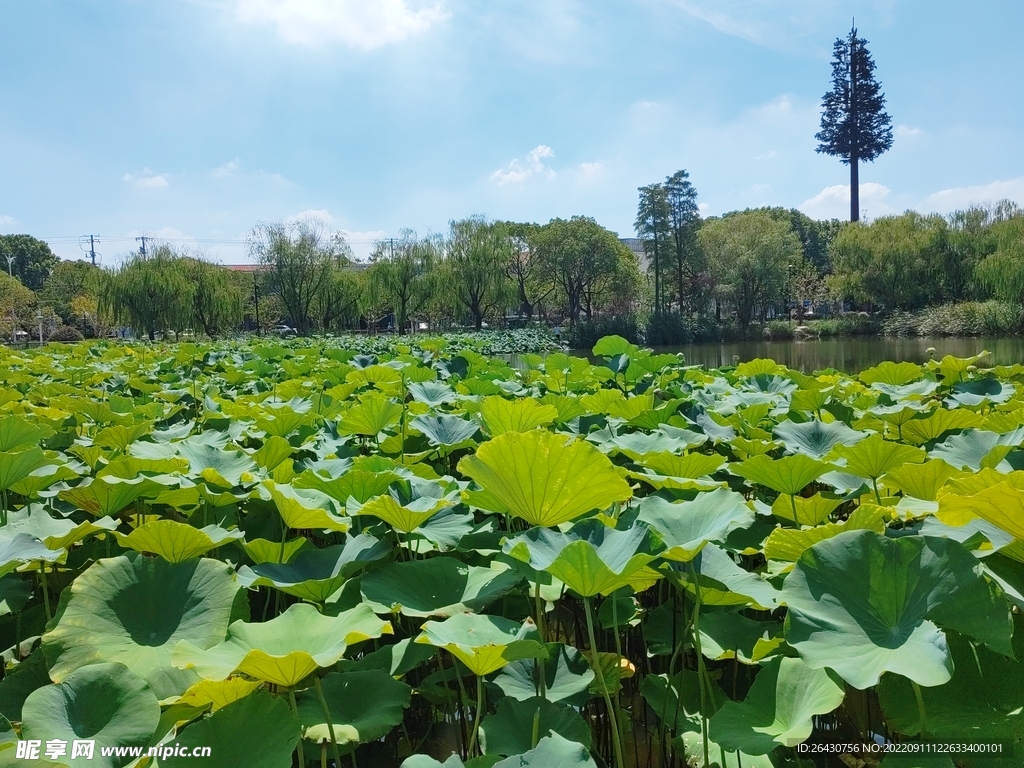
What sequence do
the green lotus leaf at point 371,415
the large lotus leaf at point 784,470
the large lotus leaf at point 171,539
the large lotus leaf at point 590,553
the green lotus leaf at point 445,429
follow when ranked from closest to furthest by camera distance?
the large lotus leaf at point 590,553
the large lotus leaf at point 171,539
the large lotus leaf at point 784,470
the green lotus leaf at point 445,429
the green lotus leaf at point 371,415

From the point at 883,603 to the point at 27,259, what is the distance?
68.1 metres

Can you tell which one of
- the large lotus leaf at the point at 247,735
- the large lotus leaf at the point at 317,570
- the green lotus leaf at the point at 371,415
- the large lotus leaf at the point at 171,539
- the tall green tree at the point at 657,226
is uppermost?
the tall green tree at the point at 657,226

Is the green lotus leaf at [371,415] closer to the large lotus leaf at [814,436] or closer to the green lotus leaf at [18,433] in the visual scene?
the green lotus leaf at [18,433]

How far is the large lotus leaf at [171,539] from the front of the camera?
1038 millimetres

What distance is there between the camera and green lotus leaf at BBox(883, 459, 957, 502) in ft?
3.70

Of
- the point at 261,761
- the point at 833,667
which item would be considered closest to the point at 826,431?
the point at 833,667

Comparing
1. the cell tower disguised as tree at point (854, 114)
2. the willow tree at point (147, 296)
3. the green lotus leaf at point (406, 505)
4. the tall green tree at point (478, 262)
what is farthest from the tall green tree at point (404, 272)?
the green lotus leaf at point (406, 505)

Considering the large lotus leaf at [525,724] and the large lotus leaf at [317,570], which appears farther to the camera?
the large lotus leaf at [317,570]

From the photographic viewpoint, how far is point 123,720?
0.74 metres

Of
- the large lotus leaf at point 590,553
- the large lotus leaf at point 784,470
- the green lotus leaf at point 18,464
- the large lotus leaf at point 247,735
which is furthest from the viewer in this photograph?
the green lotus leaf at point 18,464

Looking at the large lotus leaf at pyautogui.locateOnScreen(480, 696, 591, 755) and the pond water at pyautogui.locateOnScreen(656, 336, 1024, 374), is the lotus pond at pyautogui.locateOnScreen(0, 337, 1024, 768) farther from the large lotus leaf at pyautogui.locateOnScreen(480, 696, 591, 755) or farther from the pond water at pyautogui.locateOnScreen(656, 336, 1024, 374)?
the pond water at pyautogui.locateOnScreen(656, 336, 1024, 374)

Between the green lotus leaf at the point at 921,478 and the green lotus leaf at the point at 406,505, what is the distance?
77 cm

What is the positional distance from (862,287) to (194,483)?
30492 millimetres

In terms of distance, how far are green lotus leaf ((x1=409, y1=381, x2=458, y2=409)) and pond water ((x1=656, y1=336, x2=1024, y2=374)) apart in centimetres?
1282
